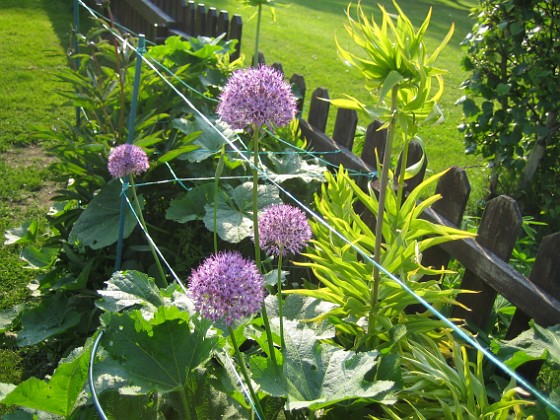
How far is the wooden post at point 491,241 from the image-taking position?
7.57 feet

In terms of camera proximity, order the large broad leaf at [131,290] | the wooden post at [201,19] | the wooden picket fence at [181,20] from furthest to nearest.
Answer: the wooden post at [201,19], the wooden picket fence at [181,20], the large broad leaf at [131,290]

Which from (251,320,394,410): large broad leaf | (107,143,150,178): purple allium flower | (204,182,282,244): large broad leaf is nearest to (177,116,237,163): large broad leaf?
(204,182,282,244): large broad leaf

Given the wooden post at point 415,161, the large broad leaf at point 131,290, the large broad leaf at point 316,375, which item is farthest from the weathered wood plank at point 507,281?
the large broad leaf at point 131,290

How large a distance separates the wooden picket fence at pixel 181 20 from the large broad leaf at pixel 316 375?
3.57 m

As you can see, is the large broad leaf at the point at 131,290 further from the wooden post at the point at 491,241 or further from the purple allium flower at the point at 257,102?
the wooden post at the point at 491,241

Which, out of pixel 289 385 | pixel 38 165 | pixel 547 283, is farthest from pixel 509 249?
pixel 38 165

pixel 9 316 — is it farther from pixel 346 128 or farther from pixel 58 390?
pixel 346 128

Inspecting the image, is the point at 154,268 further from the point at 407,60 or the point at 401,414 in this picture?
the point at 407,60

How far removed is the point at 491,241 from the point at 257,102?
1328 mm

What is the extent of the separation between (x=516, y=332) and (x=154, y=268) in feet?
4.90

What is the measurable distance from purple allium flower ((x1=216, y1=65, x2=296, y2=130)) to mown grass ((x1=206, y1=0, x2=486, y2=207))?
2703 mm

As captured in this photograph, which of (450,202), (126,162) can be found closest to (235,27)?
A: (450,202)

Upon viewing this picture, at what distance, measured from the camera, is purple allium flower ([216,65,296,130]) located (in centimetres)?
144

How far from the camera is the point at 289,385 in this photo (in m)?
1.46
